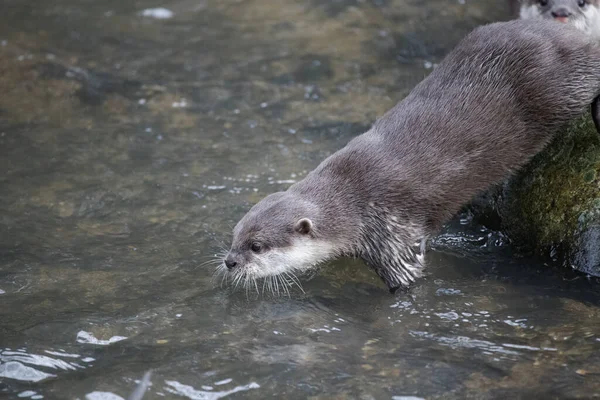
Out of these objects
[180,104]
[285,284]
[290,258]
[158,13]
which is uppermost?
[158,13]

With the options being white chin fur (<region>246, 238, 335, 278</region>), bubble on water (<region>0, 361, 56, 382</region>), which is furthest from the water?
white chin fur (<region>246, 238, 335, 278</region>)

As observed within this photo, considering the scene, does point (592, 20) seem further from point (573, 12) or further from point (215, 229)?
point (215, 229)

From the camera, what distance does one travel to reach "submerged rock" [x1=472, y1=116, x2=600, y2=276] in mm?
4328

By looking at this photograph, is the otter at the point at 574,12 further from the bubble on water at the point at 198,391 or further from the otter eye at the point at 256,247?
the bubble on water at the point at 198,391

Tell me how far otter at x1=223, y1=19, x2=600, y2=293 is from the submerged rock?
0.54 feet

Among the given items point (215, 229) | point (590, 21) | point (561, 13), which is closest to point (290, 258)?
point (215, 229)

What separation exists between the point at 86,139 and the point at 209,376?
9.72 feet

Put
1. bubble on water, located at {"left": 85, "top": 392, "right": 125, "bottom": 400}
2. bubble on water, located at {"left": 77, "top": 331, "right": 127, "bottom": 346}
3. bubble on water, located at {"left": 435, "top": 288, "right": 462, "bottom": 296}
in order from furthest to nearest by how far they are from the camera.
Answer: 1. bubble on water, located at {"left": 435, "top": 288, "right": 462, "bottom": 296}
2. bubble on water, located at {"left": 77, "top": 331, "right": 127, "bottom": 346}
3. bubble on water, located at {"left": 85, "top": 392, "right": 125, "bottom": 400}

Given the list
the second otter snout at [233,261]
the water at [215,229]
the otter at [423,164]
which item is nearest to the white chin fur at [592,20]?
the otter at [423,164]

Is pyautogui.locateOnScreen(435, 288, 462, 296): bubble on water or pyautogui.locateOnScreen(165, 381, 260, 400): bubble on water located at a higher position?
pyautogui.locateOnScreen(435, 288, 462, 296): bubble on water

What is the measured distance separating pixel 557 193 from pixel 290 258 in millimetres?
1495

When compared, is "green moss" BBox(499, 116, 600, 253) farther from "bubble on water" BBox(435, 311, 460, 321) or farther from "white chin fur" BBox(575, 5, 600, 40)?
"white chin fur" BBox(575, 5, 600, 40)

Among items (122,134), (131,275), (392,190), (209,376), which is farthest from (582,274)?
(122,134)

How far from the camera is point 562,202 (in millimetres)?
4457
